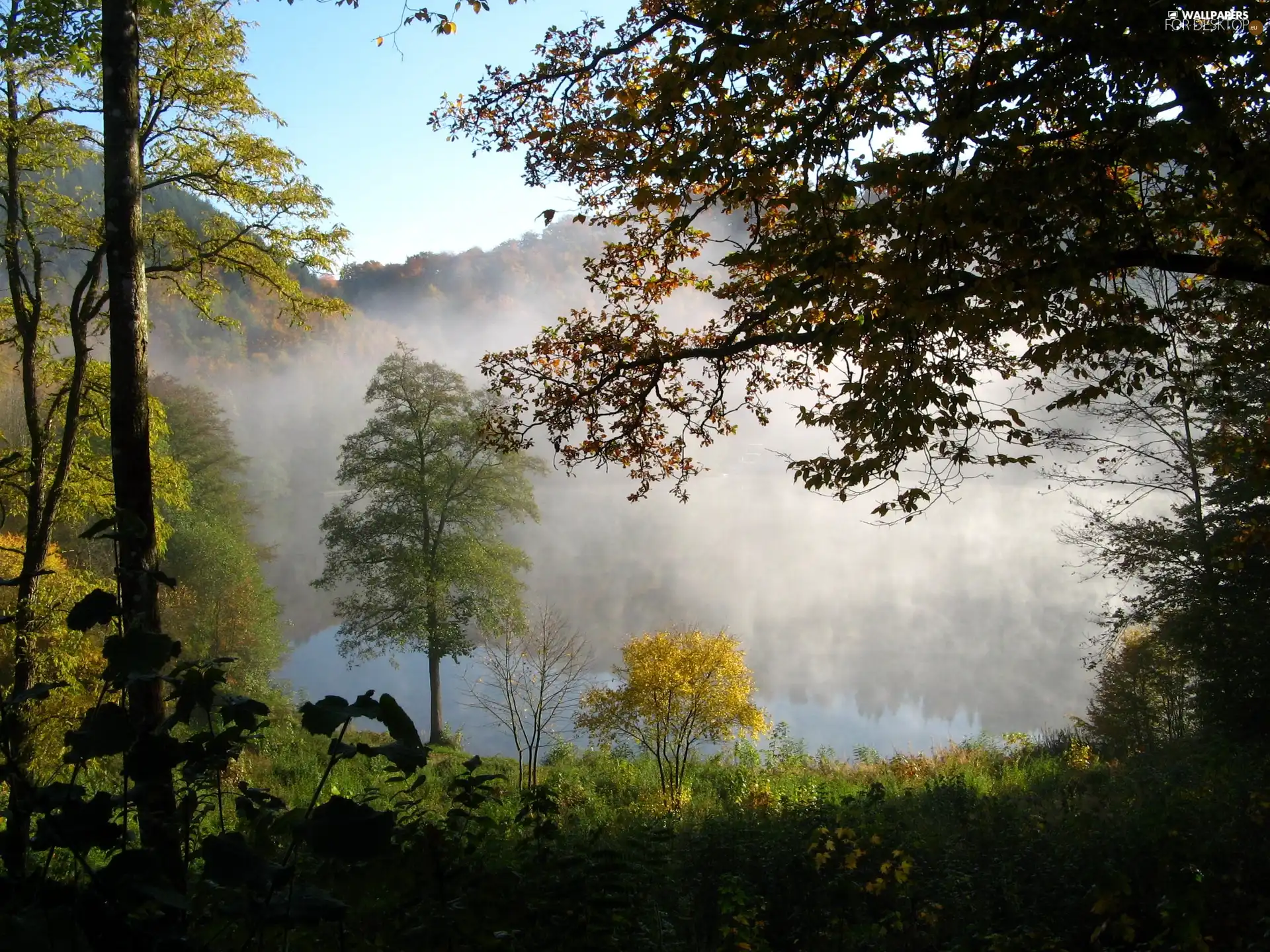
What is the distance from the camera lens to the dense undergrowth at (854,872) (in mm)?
2094

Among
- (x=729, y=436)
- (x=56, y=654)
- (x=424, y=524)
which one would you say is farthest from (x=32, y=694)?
(x=424, y=524)

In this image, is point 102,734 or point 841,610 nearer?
point 102,734

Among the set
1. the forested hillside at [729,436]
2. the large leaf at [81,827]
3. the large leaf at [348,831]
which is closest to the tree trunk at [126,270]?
the forested hillside at [729,436]

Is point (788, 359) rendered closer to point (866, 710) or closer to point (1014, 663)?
point (866, 710)

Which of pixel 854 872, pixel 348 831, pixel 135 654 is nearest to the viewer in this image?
pixel 348 831

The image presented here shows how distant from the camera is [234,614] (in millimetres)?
22047

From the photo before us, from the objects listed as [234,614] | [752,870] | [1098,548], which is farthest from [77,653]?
[1098,548]

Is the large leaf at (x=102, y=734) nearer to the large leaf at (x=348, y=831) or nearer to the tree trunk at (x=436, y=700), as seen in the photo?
the large leaf at (x=348, y=831)

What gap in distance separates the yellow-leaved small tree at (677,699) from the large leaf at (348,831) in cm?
1374

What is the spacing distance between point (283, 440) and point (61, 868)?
72329 millimetres

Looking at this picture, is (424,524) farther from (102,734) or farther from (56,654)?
(102,734)

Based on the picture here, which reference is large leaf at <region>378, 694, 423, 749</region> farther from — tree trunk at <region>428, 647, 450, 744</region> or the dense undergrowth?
tree trunk at <region>428, 647, 450, 744</region>

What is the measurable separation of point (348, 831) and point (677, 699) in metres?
14.1

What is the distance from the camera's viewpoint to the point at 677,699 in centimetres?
1477
